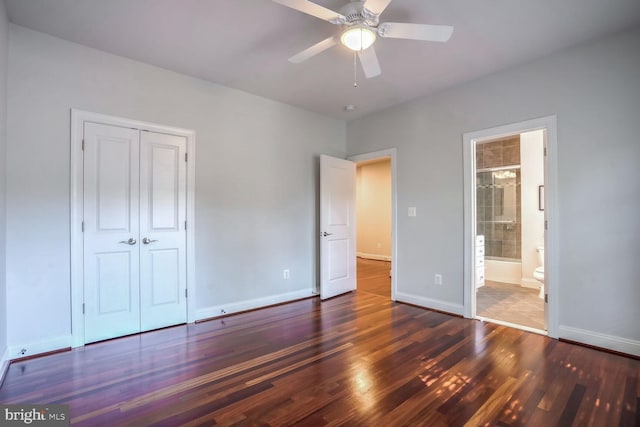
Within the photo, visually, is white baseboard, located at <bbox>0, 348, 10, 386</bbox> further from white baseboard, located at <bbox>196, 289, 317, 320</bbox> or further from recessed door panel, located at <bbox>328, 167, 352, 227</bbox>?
recessed door panel, located at <bbox>328, 167, 352, 227</bbox>

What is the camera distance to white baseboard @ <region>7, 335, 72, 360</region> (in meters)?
2.48

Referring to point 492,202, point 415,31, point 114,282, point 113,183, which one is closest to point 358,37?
point 415,31

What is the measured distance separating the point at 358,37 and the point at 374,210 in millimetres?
6215

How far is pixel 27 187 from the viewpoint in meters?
2.55

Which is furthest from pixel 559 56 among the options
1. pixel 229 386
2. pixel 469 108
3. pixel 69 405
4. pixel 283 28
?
pixel 69 405

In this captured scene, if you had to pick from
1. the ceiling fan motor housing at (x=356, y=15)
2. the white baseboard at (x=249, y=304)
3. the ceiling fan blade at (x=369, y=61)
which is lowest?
the white baseboard at (x=249, y=304)

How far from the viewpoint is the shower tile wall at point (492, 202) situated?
5.23 metres

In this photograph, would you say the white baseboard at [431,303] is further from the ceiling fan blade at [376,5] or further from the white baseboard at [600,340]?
the ceiling fan blade at [376,5]

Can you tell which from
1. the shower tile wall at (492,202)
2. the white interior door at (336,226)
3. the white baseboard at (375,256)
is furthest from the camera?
the white baseboard at (375,256)

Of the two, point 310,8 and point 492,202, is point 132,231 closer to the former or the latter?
point 310,8

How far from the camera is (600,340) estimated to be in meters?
2.69

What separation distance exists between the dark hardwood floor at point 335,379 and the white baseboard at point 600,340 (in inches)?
3.8

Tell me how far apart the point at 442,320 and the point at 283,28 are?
3.30 metres

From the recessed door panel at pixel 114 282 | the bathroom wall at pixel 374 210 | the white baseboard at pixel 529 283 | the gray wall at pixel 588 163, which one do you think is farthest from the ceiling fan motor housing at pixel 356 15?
the bathroom wall at pixel 374 210
